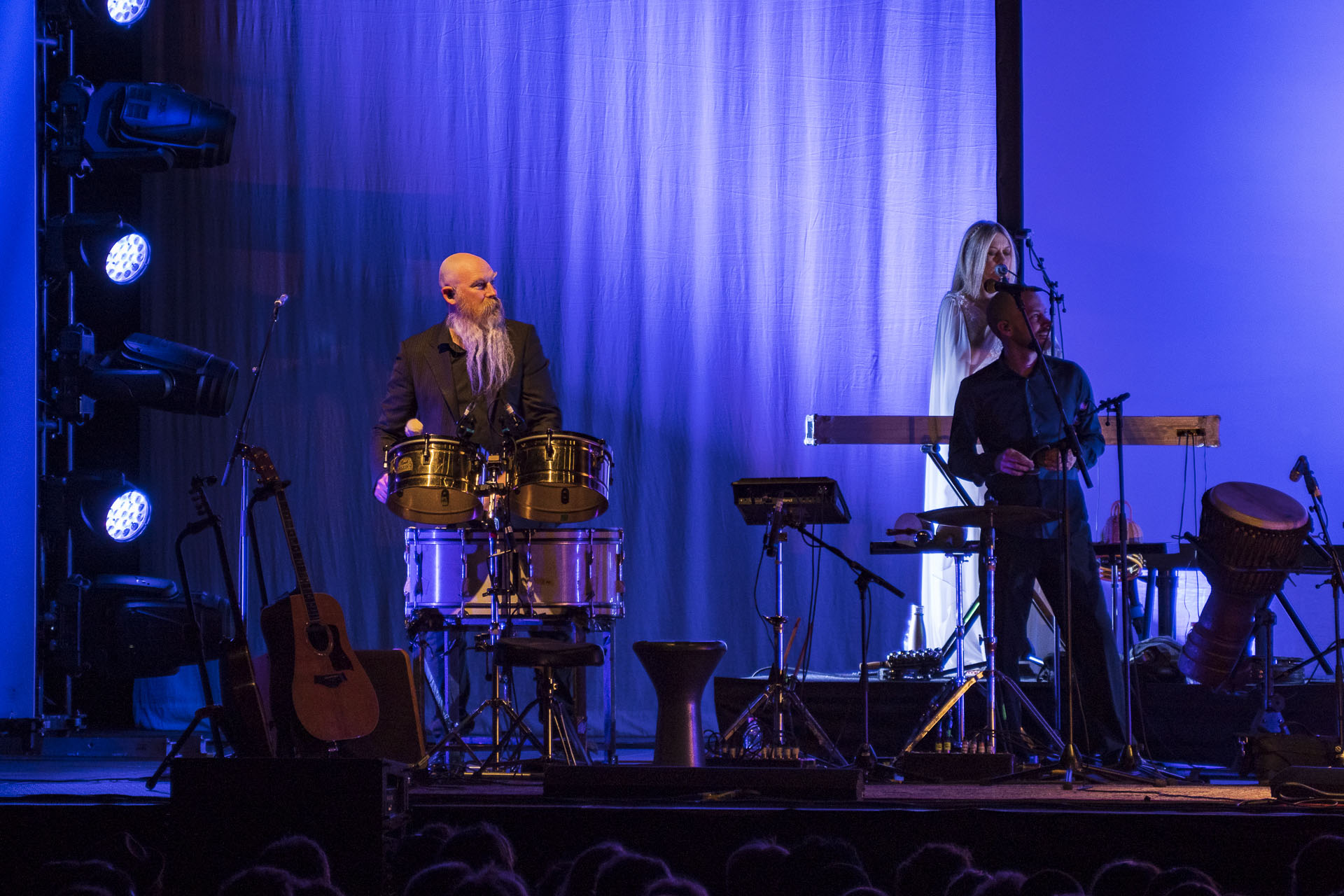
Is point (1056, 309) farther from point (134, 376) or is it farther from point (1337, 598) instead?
point (134, 376)

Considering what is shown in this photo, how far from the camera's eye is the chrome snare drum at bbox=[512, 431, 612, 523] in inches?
182

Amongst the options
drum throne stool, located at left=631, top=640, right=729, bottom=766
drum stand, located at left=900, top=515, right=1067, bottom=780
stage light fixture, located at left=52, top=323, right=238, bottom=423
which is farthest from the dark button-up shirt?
stage light fixture, located at left=52, top=323, right=238, bottom=423

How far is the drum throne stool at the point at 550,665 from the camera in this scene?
14.6 feet

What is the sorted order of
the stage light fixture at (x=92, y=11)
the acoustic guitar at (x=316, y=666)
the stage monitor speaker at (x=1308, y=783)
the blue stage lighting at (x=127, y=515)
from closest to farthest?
1. the stage monitor speaker at (x=1308, y=783)
2. the acoustic guitar at (x=316, y=666)
3. the blue stage lighting at (x=127, y=515)
4. the stage light fixture at (x=92, y=11)

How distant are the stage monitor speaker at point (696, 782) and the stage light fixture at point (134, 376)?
3.23m

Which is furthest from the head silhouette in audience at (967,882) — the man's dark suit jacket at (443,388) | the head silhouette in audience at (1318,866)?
the man's dark suit jacket at (443,388)

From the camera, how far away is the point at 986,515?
4324mm

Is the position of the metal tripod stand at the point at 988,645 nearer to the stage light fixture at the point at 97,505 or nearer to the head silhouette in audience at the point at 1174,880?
the head silhouette in audience at the point at 1174,880

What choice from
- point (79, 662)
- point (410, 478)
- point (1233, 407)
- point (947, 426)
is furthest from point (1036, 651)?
point (79, 662)

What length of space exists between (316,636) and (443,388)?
4.44ft

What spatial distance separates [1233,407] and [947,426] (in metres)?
2.06

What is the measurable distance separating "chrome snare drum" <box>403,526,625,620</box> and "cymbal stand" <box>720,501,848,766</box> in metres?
0.65

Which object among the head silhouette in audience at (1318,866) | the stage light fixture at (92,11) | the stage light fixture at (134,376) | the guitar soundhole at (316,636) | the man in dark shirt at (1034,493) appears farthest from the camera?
the stage light fixture at (92,11)

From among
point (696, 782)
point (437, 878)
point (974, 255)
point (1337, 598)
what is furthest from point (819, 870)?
point (974, 255)
